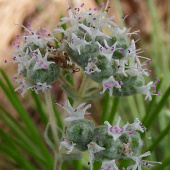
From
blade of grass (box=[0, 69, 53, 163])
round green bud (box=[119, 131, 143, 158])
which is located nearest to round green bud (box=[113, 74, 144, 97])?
round green bud (box=[119, 131, 143, 158])

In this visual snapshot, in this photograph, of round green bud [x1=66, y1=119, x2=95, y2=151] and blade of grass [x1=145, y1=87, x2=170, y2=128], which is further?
blade of grass [x1=145, y1=87, x2=170, y2=128]

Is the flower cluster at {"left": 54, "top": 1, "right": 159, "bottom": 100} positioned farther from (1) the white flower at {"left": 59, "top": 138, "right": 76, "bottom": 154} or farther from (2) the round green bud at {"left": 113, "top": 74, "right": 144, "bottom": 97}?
(1) the white flower at {"left": 59, "top": 138, "right": 76, "bottom": 154}

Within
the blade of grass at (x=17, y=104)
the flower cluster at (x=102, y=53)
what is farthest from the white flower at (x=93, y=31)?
the blade of grass at (x=17, y=104)

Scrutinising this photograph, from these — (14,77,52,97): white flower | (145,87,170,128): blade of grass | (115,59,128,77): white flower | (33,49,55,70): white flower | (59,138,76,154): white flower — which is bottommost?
(145,87,170,128): blade of grass

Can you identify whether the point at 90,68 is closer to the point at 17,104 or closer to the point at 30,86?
the point at 30,86

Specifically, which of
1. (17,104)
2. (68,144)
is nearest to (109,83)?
(68,144)

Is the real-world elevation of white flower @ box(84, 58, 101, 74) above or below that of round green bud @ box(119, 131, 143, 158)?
above
